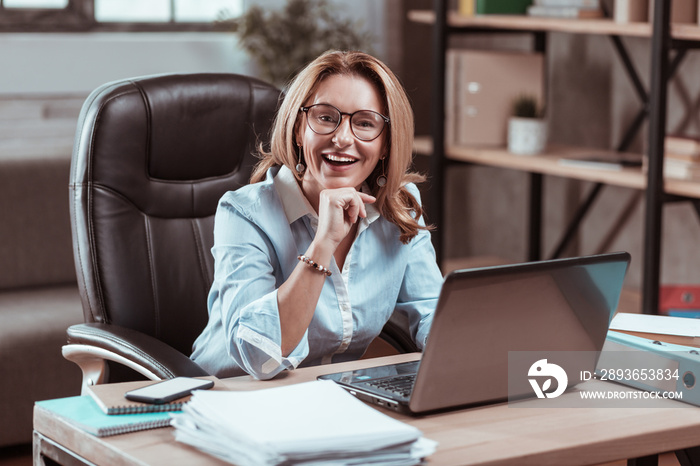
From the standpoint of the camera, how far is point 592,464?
1.20m

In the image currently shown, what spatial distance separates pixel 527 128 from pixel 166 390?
238 centimetres

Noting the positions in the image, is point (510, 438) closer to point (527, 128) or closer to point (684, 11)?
point (684, 11)

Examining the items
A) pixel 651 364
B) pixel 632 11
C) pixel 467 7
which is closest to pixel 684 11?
pixel 632 11

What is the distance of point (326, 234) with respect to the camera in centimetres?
156

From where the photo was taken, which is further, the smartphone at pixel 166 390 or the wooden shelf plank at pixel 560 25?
the wooden shelf plank at pixel 560 25

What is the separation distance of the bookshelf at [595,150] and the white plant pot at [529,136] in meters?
0.05

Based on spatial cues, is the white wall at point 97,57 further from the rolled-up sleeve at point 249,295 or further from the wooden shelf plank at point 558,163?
the rolled-up sleeve at point 249,295

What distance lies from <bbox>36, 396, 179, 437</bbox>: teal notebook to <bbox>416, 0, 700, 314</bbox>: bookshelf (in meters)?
1.98

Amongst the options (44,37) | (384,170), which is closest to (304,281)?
(384,170)

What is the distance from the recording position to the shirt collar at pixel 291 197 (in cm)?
172

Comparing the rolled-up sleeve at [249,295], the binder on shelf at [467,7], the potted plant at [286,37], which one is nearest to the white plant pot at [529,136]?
the binder on shelf at [467,7]

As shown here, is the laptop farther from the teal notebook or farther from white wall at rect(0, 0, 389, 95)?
white wall at rect(0, 0, 389, 95)

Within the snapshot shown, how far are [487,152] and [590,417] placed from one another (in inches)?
90.5

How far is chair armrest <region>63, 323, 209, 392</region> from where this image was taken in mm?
1676
